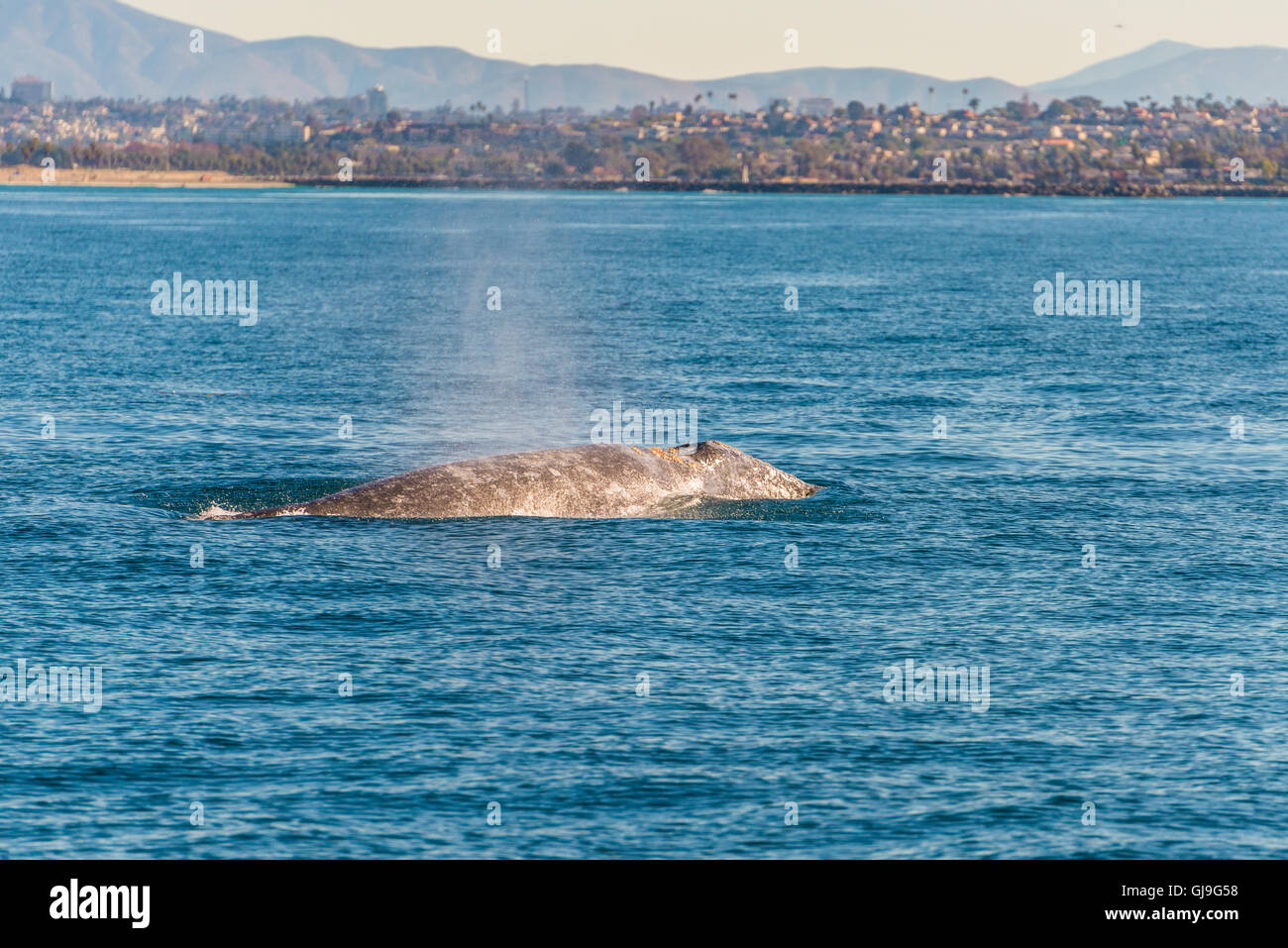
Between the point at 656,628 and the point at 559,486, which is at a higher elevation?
the point at 559,486

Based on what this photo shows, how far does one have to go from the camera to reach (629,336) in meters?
92.6

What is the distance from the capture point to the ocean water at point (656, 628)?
22.6 meters

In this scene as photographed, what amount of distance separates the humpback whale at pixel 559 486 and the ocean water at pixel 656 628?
1057 millimetres

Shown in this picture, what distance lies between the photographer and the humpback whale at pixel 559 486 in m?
40.4

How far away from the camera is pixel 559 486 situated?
135 feet

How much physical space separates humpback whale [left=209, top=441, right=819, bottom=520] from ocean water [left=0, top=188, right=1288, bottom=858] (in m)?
1.06

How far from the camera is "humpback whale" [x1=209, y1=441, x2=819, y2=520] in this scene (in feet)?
133

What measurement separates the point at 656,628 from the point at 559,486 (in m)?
10.1

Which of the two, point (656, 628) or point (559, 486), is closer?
point (656, 628)

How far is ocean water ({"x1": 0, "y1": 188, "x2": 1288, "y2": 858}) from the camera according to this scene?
22.6 meters

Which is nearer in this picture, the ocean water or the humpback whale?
the ocean water

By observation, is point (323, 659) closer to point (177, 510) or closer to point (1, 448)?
point (177, 510)

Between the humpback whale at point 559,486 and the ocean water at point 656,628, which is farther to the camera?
the humpback whale at point 559,486
